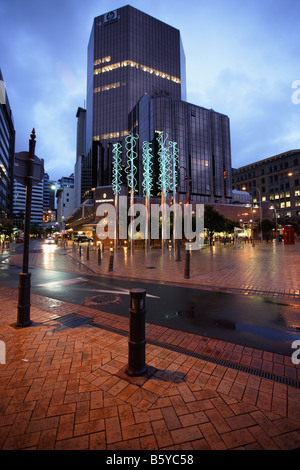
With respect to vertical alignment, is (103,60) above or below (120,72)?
above

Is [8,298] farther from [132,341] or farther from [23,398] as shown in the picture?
[132,341]

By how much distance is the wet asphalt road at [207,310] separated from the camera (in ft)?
13.6

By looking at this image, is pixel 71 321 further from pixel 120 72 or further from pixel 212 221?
pixel 120 72

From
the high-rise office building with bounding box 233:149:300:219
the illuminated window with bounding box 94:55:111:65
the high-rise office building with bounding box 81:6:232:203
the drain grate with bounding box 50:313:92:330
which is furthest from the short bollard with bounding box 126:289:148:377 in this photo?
the illuminated window with bounding box 94:55:111:65

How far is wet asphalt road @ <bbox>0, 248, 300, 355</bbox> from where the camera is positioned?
4.14 meters

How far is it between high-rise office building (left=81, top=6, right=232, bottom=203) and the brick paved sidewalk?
64151 millimetres

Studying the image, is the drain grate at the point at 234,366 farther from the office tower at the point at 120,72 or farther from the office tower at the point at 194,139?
the office tower at the point at 120,72

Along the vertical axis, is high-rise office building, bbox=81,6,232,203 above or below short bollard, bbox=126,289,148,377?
above

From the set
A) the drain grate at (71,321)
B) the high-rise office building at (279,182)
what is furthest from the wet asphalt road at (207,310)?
the high-rise office building at (279,182)

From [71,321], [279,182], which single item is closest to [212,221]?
[71,321]

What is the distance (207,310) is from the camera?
5551 mm

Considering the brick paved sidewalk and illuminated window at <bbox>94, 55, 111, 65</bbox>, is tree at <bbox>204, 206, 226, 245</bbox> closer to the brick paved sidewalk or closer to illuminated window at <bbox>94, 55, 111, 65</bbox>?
the brick paved sidewalk

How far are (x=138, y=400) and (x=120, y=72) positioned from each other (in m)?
105
